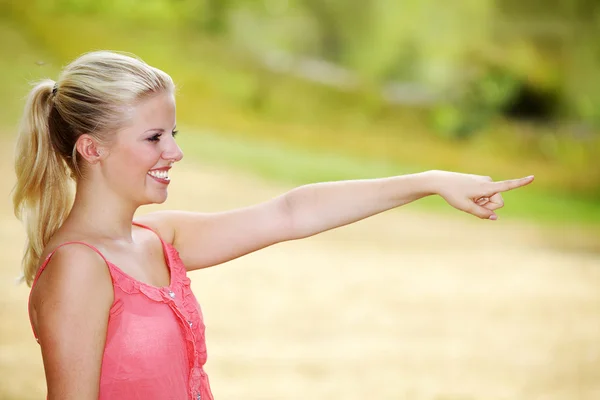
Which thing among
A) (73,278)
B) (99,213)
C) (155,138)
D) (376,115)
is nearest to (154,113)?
(155,138)

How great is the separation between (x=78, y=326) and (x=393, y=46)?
18.8 feet

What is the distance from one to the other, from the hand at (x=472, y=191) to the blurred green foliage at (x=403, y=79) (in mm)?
5204

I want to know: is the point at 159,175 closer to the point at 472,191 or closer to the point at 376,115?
the point at 472,191

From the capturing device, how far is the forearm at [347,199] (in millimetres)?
1339

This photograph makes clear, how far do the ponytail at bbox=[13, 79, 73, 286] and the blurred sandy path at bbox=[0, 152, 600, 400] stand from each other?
8.49 ft

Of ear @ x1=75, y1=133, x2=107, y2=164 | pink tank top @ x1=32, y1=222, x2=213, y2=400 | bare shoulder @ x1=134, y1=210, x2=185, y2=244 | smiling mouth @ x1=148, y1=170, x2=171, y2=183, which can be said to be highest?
ear @ x1=75, y1=133, x2=107, y2=164

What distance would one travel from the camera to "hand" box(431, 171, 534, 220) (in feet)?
4.21

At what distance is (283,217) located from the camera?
1416 millimetres

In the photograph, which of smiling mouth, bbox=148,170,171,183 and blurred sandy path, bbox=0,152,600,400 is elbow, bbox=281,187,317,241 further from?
blurred sandy path, bbox=0,152,600,400

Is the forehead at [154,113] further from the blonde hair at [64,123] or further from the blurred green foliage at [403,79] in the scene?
the blurred green foliage at [403,79]

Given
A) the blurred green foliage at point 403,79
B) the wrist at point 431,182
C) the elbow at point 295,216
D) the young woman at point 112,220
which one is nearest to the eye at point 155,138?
the young woman at point 112,220

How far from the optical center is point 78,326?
1.12m

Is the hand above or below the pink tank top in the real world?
above

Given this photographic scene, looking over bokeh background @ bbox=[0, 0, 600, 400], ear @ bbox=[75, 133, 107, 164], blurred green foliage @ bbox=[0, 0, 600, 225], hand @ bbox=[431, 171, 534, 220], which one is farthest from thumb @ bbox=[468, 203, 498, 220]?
blurred green foliage @ bbox=[0, 0, 600, 225]
